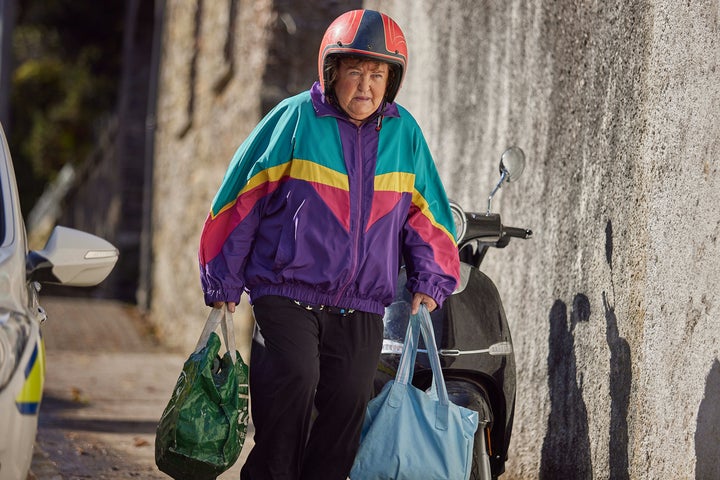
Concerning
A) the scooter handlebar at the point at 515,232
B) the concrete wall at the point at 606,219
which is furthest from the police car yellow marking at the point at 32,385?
the concrete wall at the point at 606,219

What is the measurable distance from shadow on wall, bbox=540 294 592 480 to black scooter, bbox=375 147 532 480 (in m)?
0.42

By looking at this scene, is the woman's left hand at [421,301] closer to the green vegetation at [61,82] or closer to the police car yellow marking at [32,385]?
the police car yellow marking at [32,385]

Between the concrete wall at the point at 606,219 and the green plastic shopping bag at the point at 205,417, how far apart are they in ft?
4.51

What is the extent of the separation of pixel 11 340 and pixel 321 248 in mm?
967

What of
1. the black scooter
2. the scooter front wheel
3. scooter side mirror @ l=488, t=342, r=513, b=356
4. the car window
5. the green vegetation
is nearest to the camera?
the car window

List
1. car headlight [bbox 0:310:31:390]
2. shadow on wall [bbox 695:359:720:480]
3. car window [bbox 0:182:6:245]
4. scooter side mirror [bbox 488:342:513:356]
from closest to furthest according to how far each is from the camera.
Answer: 1. car headlight [bbox 0:310:31:390]
2. car window [bbox 0:182:6:245]
3. scooter side mirror [bbox 488:342:513:356]
4. shadow on wall [bbox 695:359:720:480]

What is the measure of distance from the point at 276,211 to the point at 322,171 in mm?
193

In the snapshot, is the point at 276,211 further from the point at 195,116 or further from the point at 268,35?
the point at 195,116

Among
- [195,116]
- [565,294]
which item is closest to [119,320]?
[195,116]

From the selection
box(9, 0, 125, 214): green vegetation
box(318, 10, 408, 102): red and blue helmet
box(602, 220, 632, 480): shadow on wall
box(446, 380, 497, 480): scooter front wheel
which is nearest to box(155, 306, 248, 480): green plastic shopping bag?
box(446, 380, 497, 480): scooter front wheel

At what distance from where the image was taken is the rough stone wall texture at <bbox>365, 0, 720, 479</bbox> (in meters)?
4.30

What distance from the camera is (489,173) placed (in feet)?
19.6

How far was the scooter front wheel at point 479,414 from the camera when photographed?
13.3 feet

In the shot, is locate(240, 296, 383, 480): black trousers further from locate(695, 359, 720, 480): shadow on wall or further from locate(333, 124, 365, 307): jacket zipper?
locate(695, 359, 720, 480): shadow on wall
